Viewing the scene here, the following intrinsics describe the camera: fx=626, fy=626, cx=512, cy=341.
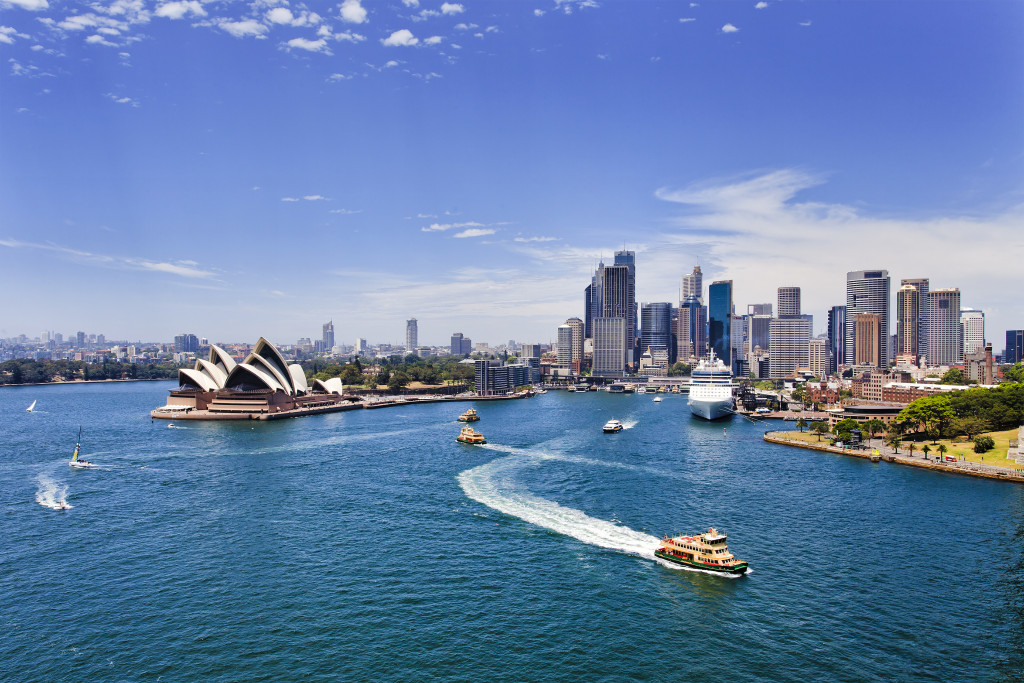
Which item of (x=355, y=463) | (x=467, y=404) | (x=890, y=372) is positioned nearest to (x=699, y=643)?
(x=355, y=463)

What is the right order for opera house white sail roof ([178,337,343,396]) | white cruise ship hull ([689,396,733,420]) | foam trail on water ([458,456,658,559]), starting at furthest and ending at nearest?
white cruise ship hull ([689,396,733,420]) < opera house white sail roof ([178,337,343,396]) < foam trail on water ([458,456,658,559])

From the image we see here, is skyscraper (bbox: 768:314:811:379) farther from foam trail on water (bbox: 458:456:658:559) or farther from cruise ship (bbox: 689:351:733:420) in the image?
foam trail on water (bbox: 458:456:658:559)

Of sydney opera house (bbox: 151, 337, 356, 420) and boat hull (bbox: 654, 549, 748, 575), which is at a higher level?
sydney opera house (bbox: 151, 337, 356, 420)

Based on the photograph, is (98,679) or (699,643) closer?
(98,679)

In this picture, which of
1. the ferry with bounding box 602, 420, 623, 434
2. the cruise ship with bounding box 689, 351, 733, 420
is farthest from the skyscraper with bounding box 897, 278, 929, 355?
the ferry with bounding box 602, 420, 623, 434

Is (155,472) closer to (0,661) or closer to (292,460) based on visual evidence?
(292,460)

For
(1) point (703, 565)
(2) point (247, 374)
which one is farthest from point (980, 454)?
(2) point (247, 374)

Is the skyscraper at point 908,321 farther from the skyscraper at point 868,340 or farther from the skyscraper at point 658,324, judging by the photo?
the skyscraper at point 658,324
